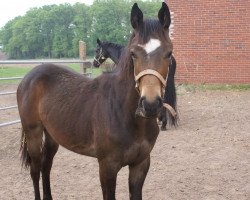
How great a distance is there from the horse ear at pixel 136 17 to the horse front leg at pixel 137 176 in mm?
1074

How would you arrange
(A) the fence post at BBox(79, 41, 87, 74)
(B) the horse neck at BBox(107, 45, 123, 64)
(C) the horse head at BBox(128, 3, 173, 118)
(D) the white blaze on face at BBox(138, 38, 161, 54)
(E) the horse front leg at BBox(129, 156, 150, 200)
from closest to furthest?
(C) the horse head at BBox(128, 3, 173, 118) → (D) the white blaze on face at BBox(138, 38, 161, 54) → (E) the horse front leg at BBox(129, 156, 150, 200) → (B) the horse neck at BBox(107, 45, 123, 64) → (A) the fence post at BBox(79, 41, 87, 74)

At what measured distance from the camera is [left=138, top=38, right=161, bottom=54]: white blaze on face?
2010 mm

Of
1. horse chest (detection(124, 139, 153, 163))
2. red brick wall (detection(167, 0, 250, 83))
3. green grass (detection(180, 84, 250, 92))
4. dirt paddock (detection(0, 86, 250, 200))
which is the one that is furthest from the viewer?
red brick wall (detection(167, 0, 250, 83))

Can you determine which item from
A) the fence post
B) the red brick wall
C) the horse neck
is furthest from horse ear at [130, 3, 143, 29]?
the red brick wall

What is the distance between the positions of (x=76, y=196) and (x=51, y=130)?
982 millimetres

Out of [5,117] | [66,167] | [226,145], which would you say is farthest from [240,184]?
[5,117]

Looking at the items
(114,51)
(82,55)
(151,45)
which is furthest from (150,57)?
(82,55)

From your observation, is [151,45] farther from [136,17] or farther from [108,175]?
[108,175]

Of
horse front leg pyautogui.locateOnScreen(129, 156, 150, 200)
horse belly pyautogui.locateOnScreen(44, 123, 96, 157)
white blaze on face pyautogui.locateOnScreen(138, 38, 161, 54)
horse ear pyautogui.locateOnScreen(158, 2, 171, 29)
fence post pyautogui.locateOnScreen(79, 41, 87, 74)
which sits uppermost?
horse ear pyautogui.locateOnScreen(158, 2, 171, 29)

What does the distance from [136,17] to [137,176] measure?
125 centimetres

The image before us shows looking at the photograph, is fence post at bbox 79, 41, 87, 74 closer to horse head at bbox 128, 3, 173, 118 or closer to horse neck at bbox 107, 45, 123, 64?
horse neck at bbox 107, 45, 123, 64

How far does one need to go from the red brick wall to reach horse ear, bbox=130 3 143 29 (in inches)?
382

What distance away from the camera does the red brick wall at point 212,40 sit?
11117mm

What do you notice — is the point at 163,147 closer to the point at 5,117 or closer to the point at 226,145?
the point at 226,145
